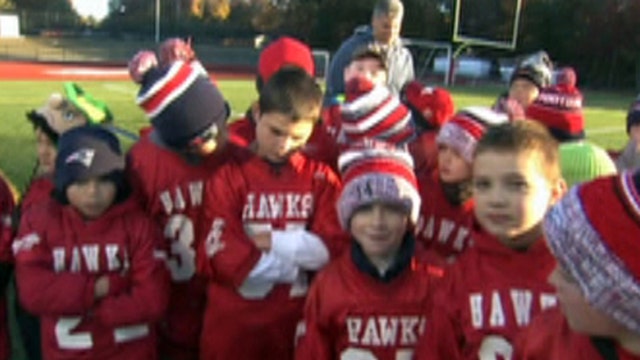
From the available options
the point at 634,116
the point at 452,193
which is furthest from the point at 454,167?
the point at 634,116

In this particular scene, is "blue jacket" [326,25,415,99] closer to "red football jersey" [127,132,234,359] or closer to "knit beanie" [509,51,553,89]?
"knit beanie" [509,51,553,89]

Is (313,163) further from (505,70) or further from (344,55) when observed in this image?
(505,70)

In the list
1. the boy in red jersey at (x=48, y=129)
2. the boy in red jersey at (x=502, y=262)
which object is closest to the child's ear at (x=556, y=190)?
the boy in red jersey at (x=502, y=262)

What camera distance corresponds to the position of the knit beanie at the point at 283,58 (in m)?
3.74

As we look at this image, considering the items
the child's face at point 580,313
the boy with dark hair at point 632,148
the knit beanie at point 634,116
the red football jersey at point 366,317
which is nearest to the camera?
the child's face at point 580,313

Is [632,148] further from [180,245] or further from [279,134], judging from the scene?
[180,245]

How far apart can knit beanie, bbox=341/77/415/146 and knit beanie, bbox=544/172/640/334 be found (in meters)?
1.69

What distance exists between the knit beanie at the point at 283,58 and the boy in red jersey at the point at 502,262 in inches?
62.3

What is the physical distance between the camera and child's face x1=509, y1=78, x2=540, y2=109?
18.6ft

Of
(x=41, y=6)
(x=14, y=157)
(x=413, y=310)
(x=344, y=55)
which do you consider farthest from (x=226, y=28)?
(x=413, y=310)

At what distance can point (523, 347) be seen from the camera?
2.00 m

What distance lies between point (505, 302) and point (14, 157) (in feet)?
26.7

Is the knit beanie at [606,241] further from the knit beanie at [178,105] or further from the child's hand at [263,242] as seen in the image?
the knit beanie at [178,105]

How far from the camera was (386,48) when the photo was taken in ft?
17.6
